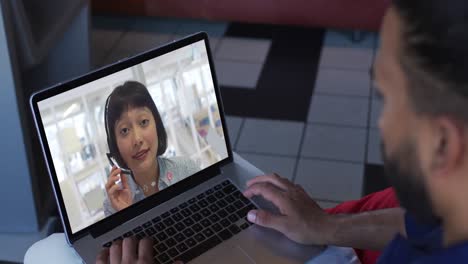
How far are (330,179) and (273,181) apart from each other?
1.20 meters

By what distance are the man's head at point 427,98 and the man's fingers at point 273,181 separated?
17.2 inches

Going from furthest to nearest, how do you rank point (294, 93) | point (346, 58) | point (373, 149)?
point (346, 58), point (294, 93), point (373, 149)

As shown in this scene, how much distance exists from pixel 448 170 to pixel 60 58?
1.91 m

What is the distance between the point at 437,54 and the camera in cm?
61

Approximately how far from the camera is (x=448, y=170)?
0.63 metres

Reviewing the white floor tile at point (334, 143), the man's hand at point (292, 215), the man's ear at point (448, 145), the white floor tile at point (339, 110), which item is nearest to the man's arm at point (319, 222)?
the man's hand at point (292, 215)

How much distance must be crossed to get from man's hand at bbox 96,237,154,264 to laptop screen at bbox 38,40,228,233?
0.31 ft

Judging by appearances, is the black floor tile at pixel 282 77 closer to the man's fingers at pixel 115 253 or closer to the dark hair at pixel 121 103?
the dark hair at pixel 121 103

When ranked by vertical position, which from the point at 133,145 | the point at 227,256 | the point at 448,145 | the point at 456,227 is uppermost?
the point at 448,145

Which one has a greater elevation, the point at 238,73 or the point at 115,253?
the point at 115,253

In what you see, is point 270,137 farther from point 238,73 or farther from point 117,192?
point 117,192

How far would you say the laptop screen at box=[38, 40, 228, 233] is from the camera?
1.06 m

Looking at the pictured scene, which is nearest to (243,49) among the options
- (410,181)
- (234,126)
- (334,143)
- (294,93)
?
(294,93)

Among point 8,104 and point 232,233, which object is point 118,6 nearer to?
point 8,104
